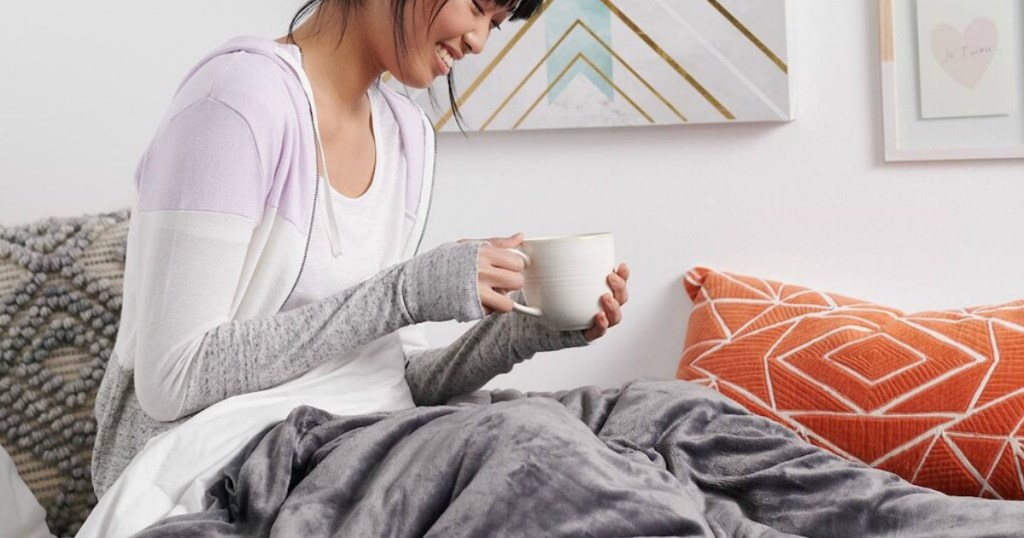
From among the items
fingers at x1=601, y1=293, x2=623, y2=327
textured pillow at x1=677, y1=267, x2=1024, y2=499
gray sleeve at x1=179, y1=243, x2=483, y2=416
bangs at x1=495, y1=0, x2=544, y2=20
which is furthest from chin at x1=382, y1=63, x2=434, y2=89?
textured pillow at x1=677, y1=267, x2=1024, y2=499

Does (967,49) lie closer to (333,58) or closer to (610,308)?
(610,308)

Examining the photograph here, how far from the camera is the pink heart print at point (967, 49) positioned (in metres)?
1.49

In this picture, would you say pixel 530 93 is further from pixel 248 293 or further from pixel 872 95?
pixel 248 293

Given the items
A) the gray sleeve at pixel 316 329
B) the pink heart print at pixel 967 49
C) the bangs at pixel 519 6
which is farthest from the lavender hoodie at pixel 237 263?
the pink heart print at pixel 967 49

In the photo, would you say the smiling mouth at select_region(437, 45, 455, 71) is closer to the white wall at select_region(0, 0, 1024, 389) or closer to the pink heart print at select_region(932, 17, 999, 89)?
the white wall at select_region(0, 0, 1024, 389)

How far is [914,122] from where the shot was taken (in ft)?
5.05

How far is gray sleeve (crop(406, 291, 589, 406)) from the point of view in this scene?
4.23 ft

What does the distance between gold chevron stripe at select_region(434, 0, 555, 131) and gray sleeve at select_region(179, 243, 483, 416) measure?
1.98 ft

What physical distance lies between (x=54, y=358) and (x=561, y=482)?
3.27ft

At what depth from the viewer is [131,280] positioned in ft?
3.92

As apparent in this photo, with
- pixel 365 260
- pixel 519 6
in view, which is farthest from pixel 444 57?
pixel 365 260

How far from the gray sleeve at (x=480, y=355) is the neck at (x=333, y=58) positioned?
12.2 inches

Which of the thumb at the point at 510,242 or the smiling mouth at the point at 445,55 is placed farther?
the smiling mouth at the point at 445,55

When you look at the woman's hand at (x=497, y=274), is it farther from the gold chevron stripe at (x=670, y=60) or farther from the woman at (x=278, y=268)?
the gold chevron stripe at (x=670, y=60)
